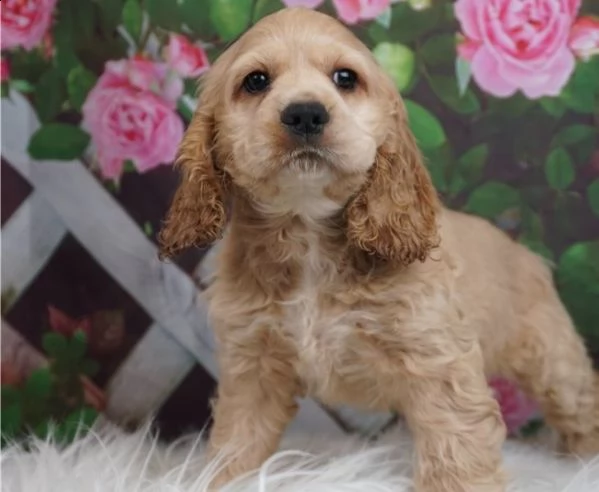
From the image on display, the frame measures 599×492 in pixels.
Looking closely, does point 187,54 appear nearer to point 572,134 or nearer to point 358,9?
point 358,9

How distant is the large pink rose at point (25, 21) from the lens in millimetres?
1974

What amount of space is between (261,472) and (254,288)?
0.31 meters

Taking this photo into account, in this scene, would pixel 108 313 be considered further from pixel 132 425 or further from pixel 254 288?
pixel 254 288

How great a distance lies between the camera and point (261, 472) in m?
1.48

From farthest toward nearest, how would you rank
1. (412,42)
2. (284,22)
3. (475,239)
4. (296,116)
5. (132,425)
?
(132,425)
(412,42)
(475,239)
(284,22)
(296,116)

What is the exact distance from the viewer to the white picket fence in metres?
2.01

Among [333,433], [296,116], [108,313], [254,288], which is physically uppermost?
[296,116]

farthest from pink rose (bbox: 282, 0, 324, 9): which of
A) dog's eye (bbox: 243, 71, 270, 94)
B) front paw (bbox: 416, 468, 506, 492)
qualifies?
front paw (bbox: 416, 468, 506, 492)

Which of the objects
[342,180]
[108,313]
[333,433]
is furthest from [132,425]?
[342,180]

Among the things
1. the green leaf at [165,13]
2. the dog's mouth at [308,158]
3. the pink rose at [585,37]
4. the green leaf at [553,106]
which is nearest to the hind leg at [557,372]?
the green leaf at [553,106]

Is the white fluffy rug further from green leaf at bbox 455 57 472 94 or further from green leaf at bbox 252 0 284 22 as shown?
green leaf at bbox 252 0 284 22

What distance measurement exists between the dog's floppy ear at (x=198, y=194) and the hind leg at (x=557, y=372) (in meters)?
0.67

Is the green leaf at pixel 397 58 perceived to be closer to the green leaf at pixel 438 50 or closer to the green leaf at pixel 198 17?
the green leaf at pixel 438 50

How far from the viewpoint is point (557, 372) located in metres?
1.73
